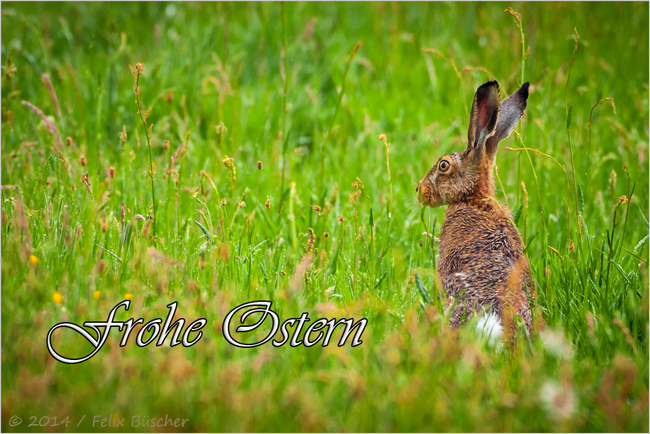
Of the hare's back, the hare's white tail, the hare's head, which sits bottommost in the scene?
the hare's white tail

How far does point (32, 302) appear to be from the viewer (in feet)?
8.68

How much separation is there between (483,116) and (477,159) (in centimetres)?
32

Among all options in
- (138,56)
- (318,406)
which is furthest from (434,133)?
(318,406)

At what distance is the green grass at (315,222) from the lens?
2246 mm

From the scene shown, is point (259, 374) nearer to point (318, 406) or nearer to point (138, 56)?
point (318, 406)

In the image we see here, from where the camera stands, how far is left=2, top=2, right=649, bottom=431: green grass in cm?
225

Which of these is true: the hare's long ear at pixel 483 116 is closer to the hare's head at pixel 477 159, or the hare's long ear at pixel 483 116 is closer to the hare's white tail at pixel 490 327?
the hare's head at pixel 477 159

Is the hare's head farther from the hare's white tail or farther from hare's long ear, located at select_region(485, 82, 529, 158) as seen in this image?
the hare's white tail

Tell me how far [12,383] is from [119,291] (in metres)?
0.72

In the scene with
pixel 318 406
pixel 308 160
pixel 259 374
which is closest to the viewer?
pixel 318 406

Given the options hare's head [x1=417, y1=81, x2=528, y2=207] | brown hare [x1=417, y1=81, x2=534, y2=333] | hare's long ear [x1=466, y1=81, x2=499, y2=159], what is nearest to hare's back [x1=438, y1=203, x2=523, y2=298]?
brown hare [x1=417, y1=81, x2=534, y2=333]

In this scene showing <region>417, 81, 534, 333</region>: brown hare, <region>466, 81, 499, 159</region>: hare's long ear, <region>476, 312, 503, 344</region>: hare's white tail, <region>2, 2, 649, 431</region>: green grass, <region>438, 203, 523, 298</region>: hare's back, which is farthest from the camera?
<region>466, 81, 499, 159</region>: hare's long ear

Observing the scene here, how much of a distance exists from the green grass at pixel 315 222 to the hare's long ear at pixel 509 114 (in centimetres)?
34

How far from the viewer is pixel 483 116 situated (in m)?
3.67
